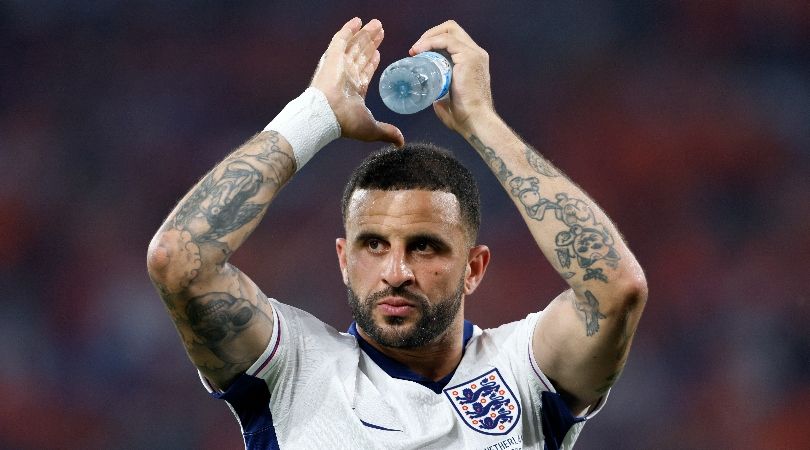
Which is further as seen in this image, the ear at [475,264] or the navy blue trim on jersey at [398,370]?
the ear at [475,264]

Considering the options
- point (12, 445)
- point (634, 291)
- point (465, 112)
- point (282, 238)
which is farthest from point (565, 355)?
point (12, 445)

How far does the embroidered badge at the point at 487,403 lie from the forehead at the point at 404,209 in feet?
1.83

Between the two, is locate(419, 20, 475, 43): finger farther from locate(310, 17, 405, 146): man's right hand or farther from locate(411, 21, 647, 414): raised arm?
locate(310, 17, 405, 146): man's right hand

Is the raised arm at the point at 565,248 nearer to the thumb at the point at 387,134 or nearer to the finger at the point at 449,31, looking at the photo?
the finger at the point at 449,31

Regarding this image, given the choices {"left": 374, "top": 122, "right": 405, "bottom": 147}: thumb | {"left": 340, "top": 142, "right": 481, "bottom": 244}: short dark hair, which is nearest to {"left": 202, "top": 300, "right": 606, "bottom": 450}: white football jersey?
{"left": 340, "top": 142, "right": 481, "bottom": 244}: short dark hair

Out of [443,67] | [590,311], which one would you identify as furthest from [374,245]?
[590,311]

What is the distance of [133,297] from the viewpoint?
6.57m

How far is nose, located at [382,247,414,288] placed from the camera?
10.7 ft

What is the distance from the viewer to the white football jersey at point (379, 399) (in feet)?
10.7

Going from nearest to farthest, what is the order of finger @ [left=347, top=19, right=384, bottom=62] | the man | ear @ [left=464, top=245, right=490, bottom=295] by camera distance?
the man, finger @ [left=347, top=19, right=384, bottom=62], ear @ [left=464, top=245, right=490, bottom=295]

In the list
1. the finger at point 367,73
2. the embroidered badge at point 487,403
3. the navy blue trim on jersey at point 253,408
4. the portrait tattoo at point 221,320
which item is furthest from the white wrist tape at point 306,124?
the embroidered badge at point 487,403

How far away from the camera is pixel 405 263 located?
331 cm

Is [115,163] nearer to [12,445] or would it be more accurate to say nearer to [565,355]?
[12,445]

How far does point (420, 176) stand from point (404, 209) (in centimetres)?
16
